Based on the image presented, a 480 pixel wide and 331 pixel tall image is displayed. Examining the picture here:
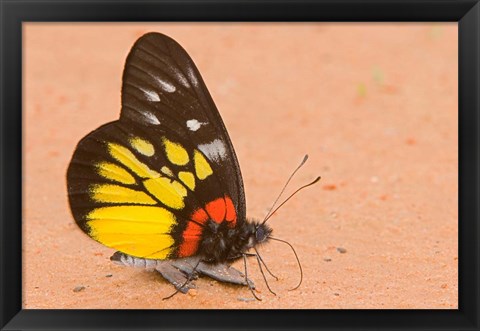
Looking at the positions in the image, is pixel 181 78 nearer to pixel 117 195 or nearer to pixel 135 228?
pixel 117 195

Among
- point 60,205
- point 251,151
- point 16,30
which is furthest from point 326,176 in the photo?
point 16,30

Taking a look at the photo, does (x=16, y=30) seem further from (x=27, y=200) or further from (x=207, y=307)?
(x=27, y=200)

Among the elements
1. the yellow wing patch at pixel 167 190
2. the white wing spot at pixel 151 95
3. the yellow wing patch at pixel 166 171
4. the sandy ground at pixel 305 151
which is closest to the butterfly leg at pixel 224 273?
the sandy ground at pixel 305 151

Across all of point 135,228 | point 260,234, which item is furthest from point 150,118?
point 260,234

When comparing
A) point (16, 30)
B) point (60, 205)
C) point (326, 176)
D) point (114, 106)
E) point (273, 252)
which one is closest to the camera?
point (16, 30)

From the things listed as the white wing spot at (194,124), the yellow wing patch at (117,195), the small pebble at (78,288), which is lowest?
the small pebble at (78,288)

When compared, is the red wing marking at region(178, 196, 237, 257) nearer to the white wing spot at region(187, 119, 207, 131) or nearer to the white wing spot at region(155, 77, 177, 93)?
the white wing spot at region(187, 119, 207, 131)

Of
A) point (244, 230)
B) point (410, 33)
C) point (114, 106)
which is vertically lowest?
point (244, 230)

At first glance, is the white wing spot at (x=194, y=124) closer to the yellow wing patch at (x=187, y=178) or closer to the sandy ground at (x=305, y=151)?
the yellow wing patch at (x=187, y=178)
